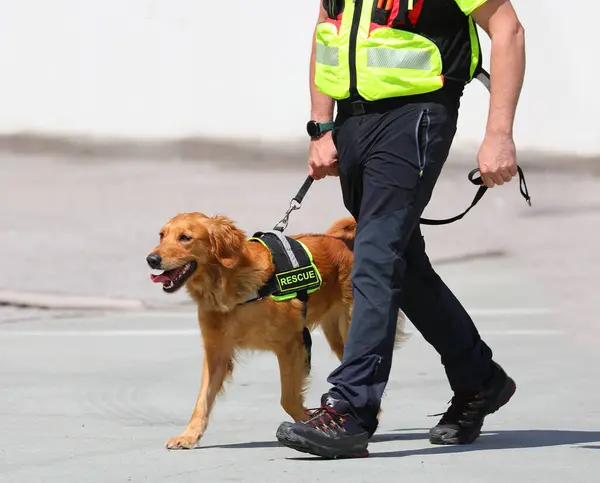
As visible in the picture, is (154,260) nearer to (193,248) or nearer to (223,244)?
(193,248)

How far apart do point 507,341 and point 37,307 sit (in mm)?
3601

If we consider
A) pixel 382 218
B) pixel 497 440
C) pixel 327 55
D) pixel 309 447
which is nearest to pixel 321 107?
pixel 327 55

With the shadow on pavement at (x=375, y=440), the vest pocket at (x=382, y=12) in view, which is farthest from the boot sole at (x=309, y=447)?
the vest pocket at (x=382, y=12)

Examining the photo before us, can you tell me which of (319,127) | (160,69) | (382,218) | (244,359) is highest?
(319,127)

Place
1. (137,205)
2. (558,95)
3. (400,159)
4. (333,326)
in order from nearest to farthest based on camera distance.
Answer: (400,159) → (333,326) → (137,205) → (558,95)

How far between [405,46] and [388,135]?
0.32 metres

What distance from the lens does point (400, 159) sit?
15.3 ft

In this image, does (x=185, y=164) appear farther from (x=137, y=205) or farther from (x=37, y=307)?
(x=37, y=307)

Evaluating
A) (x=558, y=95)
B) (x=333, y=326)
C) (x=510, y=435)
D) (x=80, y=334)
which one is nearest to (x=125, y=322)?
(x=80, y=334)

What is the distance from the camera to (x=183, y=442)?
204 inches

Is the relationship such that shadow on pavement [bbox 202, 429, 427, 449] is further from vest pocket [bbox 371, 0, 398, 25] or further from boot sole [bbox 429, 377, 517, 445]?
vest pocket [bbox 371, 0, 398, 25]

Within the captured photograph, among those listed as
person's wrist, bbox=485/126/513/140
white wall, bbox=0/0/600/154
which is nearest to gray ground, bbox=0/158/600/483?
white wall, bbox=0/0/600/154

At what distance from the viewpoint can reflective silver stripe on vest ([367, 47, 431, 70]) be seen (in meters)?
4.67

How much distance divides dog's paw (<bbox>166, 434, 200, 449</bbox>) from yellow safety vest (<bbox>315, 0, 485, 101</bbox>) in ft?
4.96
